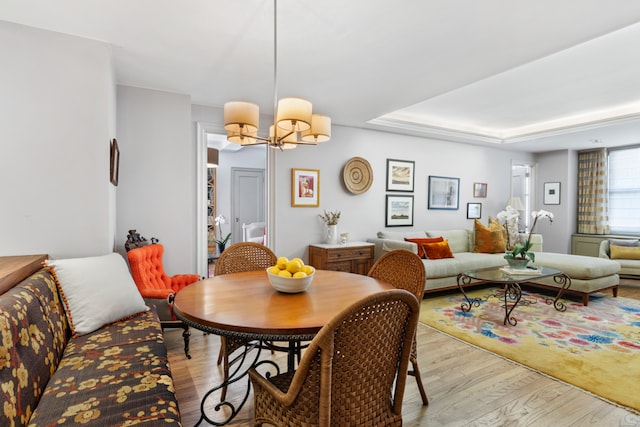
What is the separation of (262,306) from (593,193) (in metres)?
7.41

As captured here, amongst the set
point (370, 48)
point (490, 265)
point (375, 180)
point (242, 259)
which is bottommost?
point (490, 265)

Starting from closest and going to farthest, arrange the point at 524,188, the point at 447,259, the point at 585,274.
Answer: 1. the point at 585,274
2. the point at 447,259
3. the point at 524,188

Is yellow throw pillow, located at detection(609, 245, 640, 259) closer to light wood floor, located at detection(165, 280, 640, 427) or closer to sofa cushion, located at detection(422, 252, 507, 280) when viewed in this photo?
sofa cushion, located at detection(422, 252, 507, 280)

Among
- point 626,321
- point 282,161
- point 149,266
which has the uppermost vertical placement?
point 282,161

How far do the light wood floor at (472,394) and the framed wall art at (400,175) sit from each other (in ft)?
9.89

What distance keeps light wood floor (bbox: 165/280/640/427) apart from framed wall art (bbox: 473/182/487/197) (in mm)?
4173

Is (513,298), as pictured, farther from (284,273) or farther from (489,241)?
(284,273)

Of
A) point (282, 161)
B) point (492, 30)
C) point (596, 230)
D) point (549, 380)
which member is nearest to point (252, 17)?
point (492, 30)

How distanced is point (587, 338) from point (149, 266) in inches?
159

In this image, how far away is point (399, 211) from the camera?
5.48 metres

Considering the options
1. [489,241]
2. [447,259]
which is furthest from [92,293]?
[489,241]

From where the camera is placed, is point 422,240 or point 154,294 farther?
point 422,240

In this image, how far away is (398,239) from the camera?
16.6ft

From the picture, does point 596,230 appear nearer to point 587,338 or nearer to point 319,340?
point 587,338
